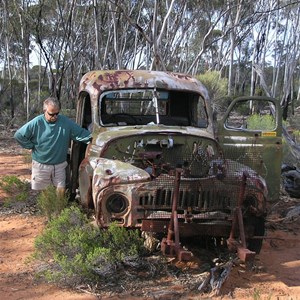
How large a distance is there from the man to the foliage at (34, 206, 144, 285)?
121cm

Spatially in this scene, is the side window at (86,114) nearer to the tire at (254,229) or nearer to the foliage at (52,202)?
the foliage at (52,202)

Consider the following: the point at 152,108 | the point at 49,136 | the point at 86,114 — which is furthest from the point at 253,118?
the point at 49,136

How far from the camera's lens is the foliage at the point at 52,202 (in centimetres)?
589

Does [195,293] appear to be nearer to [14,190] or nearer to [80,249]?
[80,249]

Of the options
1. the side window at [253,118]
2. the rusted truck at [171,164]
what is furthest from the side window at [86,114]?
the side window at [253,118]

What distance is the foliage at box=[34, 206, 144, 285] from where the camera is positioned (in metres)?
4.36

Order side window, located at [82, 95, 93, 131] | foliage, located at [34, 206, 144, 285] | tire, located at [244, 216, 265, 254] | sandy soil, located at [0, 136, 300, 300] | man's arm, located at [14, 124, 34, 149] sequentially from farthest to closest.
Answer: side window, located at [82, 95, 93, 131], man's arm, located at [14, 124, 34, 149], tire, located at [244, 216, 265, 254], foliage, located at [34, 206, 144, 285], sandy soil, located at [0, 136, 300, 300]

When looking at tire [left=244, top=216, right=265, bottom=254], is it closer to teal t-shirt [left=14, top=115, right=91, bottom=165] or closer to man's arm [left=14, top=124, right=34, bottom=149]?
teal t-shirt [left=14, top=115, right=91, bottom=165]

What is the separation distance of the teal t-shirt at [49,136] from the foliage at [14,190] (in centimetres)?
123

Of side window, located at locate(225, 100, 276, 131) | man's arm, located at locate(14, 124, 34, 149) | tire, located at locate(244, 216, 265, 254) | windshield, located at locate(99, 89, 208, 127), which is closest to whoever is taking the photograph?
tire, located at locate(244, 216, 265, 254)

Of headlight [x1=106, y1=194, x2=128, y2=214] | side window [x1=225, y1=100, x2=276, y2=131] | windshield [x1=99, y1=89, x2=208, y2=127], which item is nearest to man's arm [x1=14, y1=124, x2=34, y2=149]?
windshield [x1=99, y1=89, x2=208, y2=127]

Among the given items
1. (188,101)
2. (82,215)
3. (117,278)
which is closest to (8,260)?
(82,215)

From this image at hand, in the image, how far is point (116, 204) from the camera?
175 inches

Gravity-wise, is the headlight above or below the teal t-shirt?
below
